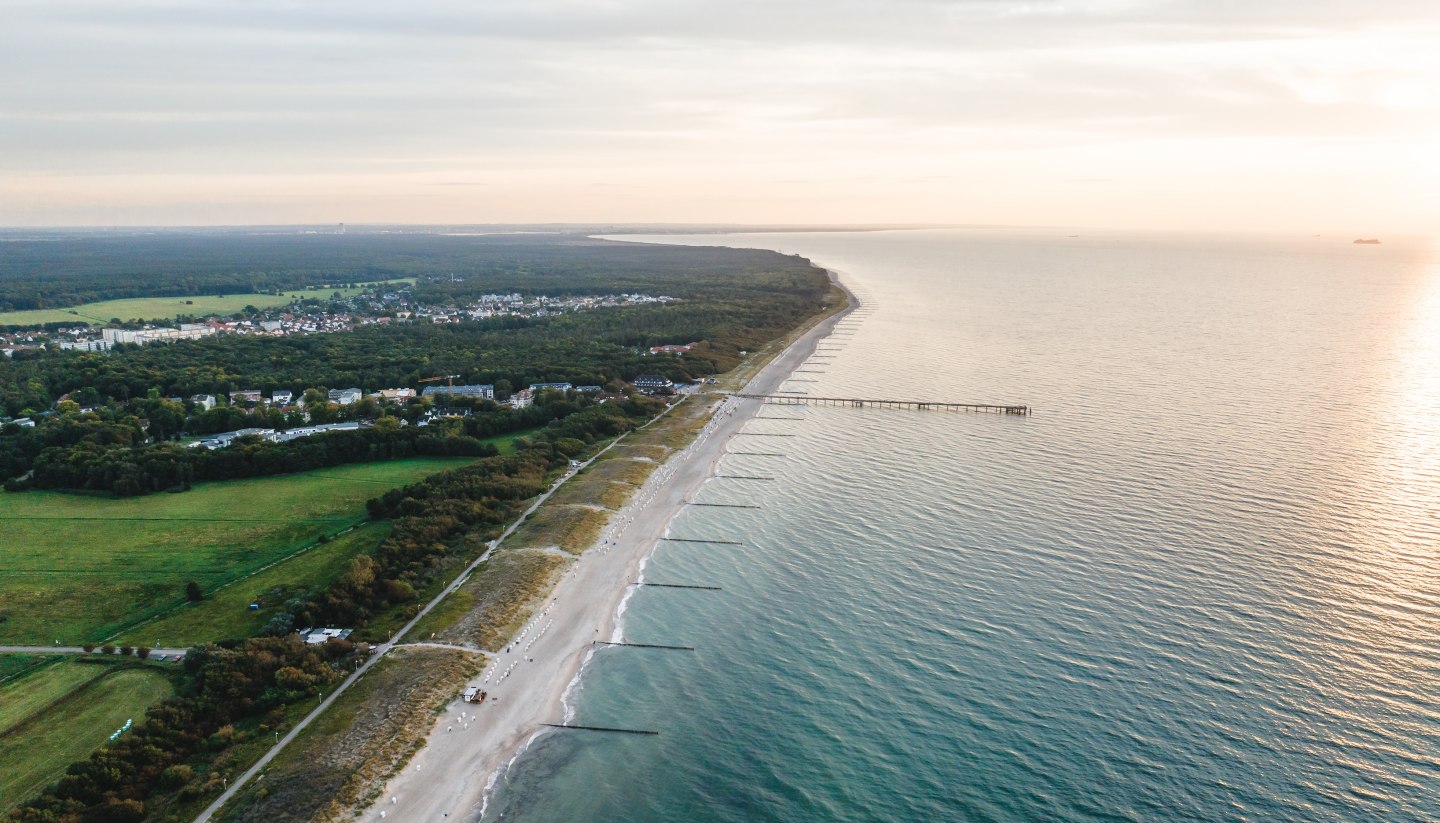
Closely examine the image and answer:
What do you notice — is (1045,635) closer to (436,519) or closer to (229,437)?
(436,519)

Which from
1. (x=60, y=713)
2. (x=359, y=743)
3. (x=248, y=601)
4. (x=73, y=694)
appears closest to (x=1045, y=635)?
(x=359, y=743)

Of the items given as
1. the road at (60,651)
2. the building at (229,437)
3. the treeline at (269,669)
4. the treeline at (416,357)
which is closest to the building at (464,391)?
the treeline at (416,357)

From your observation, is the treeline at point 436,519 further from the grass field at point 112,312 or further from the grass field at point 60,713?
the grass field at point 112,312

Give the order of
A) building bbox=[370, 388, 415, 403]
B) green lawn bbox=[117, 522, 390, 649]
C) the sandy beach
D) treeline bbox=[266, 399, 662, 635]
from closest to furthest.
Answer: the sandy beach → green lawn bbox=[117, 522, 390, 649] → treeline bbox=[266, 399, 662, 635] → building bbox=[370, 388, 415, 403]

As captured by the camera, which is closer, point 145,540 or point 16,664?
point 16,664

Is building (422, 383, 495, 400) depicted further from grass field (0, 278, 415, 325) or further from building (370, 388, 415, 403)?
grass field (0, 278, 415, 325)

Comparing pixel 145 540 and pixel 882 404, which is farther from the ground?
pixel 882 404

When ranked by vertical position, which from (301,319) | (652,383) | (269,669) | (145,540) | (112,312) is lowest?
(145,540)

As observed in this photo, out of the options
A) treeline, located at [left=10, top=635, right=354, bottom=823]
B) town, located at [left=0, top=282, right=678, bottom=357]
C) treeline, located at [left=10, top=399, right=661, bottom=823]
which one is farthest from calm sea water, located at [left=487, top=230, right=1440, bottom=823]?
town, located at [left=0, top=282, right=678, bottom=357]
